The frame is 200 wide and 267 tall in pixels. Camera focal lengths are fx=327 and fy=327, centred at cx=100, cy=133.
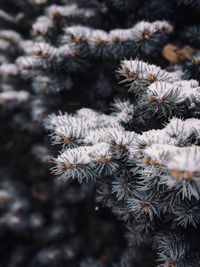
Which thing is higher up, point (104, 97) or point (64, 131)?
point (104, 97)

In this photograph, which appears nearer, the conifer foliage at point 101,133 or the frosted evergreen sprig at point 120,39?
the conifer foliage at point 101,133

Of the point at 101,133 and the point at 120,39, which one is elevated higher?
the point at 120,39

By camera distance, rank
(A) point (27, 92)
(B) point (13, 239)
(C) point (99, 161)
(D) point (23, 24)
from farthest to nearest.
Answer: (B) point (13, 239) < (D) point (23, 24) < (A) point (27, 92) < (C) point (99, 161)

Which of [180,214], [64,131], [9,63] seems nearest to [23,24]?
[9,63]

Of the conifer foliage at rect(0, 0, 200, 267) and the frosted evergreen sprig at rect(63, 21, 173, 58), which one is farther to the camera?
the frosted evergreen sprig at rect(63, 21, 173, 58)

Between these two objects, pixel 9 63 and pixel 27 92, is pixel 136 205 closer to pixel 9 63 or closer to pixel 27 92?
pixel 27 92

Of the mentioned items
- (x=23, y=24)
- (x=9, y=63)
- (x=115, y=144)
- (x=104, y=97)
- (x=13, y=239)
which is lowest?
(x=13, y=239)

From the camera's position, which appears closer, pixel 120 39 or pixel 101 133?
pixel 101 133

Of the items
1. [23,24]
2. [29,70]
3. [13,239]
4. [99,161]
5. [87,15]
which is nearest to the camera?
[99,161]

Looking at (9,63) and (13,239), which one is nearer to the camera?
(9,63)

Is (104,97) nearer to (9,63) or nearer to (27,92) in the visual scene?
(27,92)
